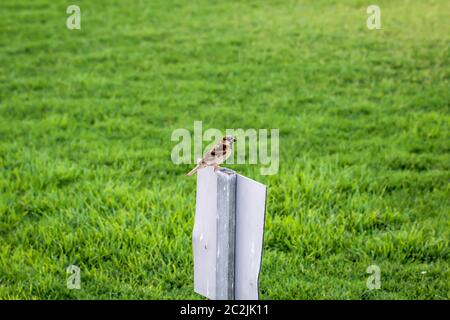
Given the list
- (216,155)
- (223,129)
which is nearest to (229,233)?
(216,155)

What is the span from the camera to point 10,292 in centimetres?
440

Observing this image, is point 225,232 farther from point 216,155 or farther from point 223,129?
point 223,129

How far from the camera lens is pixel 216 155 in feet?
11.0

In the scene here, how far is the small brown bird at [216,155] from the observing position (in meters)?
3.28

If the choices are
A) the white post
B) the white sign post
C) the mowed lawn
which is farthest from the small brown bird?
the mowed lawn

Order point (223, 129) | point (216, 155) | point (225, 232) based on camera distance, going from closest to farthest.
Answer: point (225, 232) < point (216, 155) < point (223, 129)

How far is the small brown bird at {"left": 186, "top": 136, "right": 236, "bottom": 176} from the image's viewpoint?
3275 mm

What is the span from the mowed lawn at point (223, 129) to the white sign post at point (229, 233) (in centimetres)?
165

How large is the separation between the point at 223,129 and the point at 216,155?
12.8 feet

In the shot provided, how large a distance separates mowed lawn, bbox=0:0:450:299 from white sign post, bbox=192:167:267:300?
165cm

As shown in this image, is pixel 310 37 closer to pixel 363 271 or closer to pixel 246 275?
pixel 363 271
